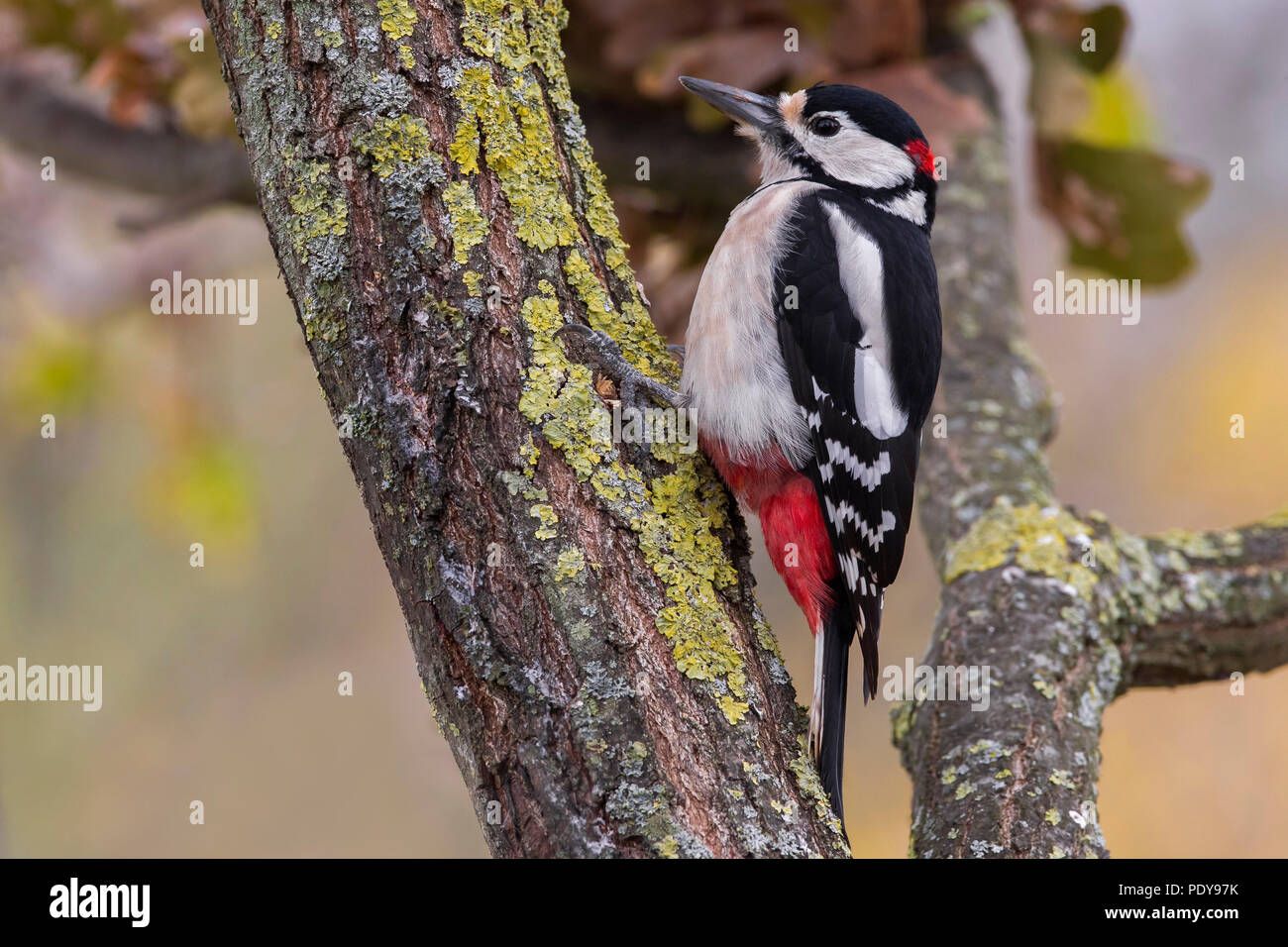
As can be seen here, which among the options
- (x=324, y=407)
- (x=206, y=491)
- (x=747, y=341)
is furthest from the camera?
(x=324, y=407)

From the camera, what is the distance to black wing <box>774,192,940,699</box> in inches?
90.5

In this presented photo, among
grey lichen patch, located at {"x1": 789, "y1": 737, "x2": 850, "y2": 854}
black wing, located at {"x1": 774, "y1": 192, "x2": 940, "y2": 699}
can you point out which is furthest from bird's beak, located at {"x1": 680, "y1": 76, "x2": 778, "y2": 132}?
grey lichen patch, located at {"x1": 789, "y1": 737, "x2": 850, "y2": 854}

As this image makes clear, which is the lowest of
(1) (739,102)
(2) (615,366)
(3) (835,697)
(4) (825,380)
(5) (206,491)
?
(3) (835,697)

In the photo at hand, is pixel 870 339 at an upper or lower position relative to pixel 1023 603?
upper

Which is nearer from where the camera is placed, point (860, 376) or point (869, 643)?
point (869, 643)

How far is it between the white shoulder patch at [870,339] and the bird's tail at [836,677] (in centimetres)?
35

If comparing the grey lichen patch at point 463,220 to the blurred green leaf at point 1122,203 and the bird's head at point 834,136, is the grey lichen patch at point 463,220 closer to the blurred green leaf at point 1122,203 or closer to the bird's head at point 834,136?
the bird's head at point 834,136

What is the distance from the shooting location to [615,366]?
1.74 m

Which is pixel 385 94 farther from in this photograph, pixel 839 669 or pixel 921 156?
pixel 921 156

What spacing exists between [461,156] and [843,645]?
3.82 ft

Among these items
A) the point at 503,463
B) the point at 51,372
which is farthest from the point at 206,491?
the point at 503,463

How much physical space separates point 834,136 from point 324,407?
12.4 feet

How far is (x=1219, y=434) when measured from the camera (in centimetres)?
549

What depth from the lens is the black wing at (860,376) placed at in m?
2.30
